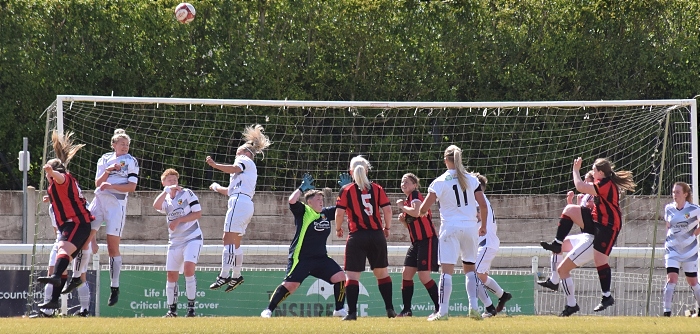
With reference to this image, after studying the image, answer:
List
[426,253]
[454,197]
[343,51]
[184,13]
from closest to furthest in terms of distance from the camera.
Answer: [454,197], [426,253], [184,13], [343,51]

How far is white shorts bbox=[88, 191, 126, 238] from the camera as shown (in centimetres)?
1229

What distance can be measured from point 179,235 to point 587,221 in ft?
16.9

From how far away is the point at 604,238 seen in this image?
12031 millimetres

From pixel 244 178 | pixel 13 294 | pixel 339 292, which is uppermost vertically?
pixel 244 178

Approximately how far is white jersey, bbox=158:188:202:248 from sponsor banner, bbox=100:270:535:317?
7.55 feet

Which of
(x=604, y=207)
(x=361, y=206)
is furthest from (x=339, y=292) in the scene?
(x=604, y=207)

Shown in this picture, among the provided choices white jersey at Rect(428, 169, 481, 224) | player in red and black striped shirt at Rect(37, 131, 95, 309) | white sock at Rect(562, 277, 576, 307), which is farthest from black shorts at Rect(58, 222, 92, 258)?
white sock at Rect(562, 277, 576, 307)

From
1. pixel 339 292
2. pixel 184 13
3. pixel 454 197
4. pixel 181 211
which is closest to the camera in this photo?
pixel 454 197

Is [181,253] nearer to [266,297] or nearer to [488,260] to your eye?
[266,297]

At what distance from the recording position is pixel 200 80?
1959 centimetres

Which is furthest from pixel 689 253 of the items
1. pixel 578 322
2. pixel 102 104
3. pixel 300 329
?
pixel 102 104

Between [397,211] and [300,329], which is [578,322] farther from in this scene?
[397,211]

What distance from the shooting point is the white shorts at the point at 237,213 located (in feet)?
42.6

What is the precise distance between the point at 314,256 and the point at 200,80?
27.5ft
